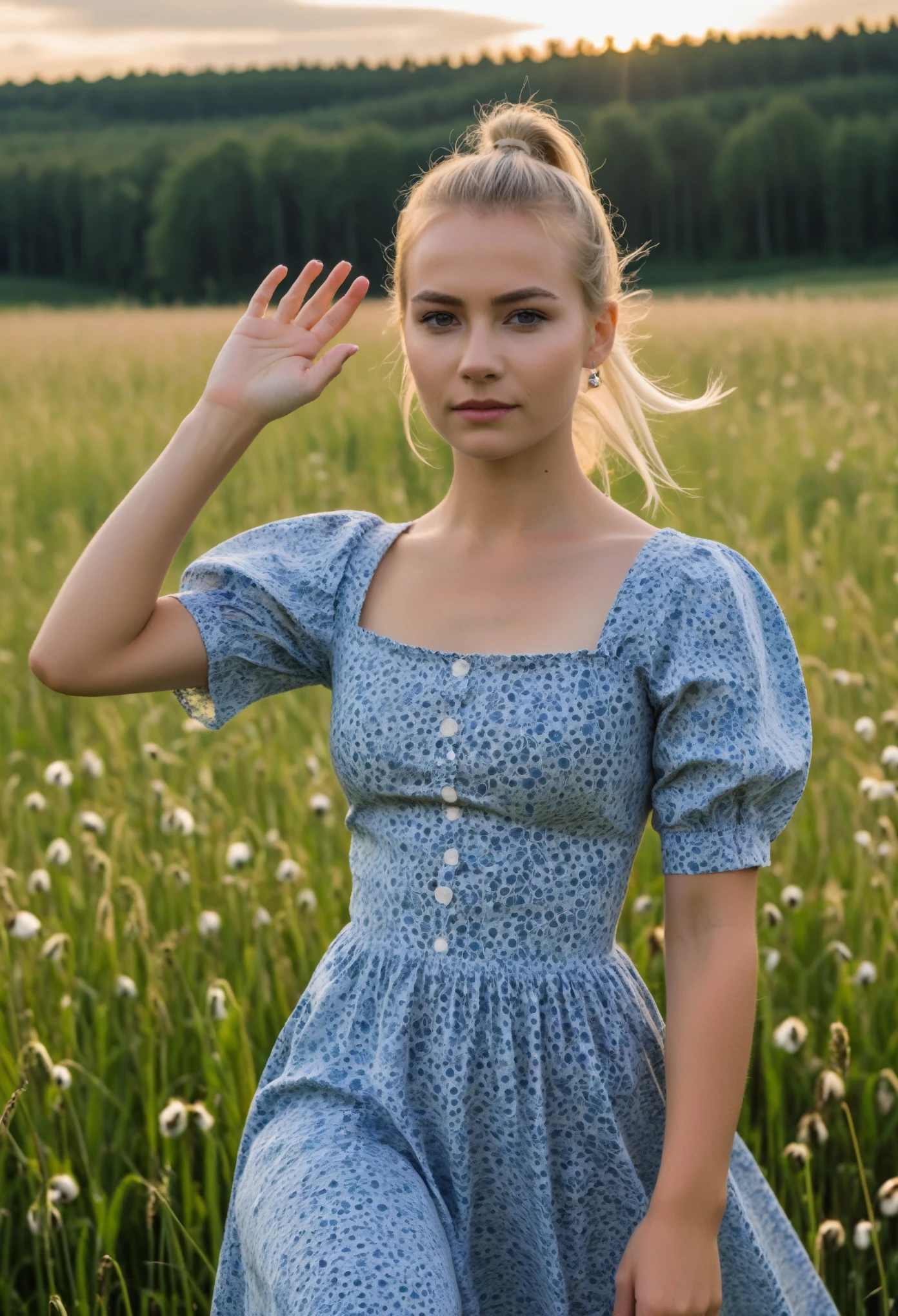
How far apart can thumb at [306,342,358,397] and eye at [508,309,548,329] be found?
216mm

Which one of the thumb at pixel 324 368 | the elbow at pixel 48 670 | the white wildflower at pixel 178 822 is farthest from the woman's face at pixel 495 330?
the white wildflower at pixel 178 822

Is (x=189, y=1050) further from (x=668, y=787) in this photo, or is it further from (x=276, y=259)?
(x=276, y=259)

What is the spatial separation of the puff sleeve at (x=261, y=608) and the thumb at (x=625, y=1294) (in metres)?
0.80

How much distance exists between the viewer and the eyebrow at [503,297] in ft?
5.27

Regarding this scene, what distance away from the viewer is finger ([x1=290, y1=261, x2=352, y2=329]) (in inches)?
70.1

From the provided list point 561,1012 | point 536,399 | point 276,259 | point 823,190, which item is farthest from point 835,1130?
point 823,190

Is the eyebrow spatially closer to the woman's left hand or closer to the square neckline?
the square neckline

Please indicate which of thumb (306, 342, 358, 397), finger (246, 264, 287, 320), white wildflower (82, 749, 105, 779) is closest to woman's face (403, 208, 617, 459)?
thumb (306, 342, 358, 397)

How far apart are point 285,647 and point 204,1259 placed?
0.90 metres

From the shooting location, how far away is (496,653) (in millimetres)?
1625

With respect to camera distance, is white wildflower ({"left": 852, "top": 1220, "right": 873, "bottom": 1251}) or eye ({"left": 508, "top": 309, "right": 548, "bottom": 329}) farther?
white wildflower ({"left": 852, "top": 1220, "right": 873, "bottom": 1251})

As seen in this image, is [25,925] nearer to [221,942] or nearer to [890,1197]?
[221,942]

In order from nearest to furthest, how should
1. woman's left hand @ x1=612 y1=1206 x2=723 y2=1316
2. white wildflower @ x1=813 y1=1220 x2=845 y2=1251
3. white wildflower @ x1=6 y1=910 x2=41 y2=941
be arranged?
woman's left hand @ x1=612 y1=1206 x2=723 y2=1316 → white wildflower @ x1=813 y1=1220 x2=845 y2=1251 → white wildflower @ x1=6 y1=910 x2=41 y2=941

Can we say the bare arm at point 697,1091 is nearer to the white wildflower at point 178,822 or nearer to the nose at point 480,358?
the nose at point 480,358
